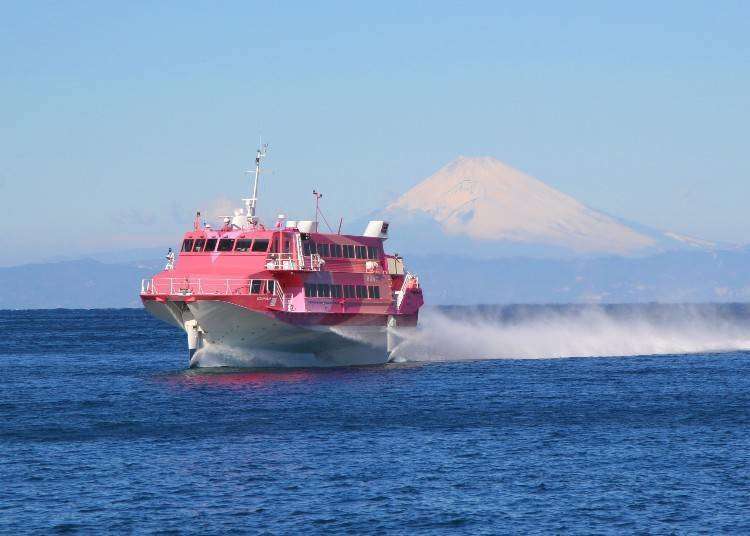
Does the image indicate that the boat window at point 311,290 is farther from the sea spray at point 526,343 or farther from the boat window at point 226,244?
the sea spray at point 526,343

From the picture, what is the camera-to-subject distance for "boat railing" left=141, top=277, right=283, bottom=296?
65.4 metres

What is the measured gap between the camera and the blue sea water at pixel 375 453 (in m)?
34.7

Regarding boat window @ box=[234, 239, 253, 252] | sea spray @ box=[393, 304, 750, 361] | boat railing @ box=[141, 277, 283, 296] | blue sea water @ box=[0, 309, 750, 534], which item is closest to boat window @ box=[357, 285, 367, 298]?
blue sea water @ box=[0, 309, 750, 534]

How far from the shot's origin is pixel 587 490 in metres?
37.9

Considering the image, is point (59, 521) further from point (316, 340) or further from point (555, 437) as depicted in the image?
point (316, 340)

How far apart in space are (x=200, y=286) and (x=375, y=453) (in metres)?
24.4

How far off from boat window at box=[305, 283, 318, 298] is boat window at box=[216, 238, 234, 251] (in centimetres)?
460

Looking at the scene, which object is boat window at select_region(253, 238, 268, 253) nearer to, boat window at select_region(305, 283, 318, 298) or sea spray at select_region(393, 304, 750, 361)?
boat window at select_region(305, 283, 318, 298)

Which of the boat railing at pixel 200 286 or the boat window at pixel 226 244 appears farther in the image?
the boat window at pixel 226 244

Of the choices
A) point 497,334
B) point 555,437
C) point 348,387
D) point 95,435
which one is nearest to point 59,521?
point 95,435

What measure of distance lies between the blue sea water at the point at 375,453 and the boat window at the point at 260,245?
21.7 ft

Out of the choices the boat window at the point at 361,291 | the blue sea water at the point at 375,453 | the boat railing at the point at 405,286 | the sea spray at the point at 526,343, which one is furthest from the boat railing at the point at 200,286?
the sea spray at the point at 526,343

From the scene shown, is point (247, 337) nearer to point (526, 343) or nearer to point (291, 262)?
point (291, 262)

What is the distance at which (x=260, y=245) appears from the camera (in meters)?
67.7
